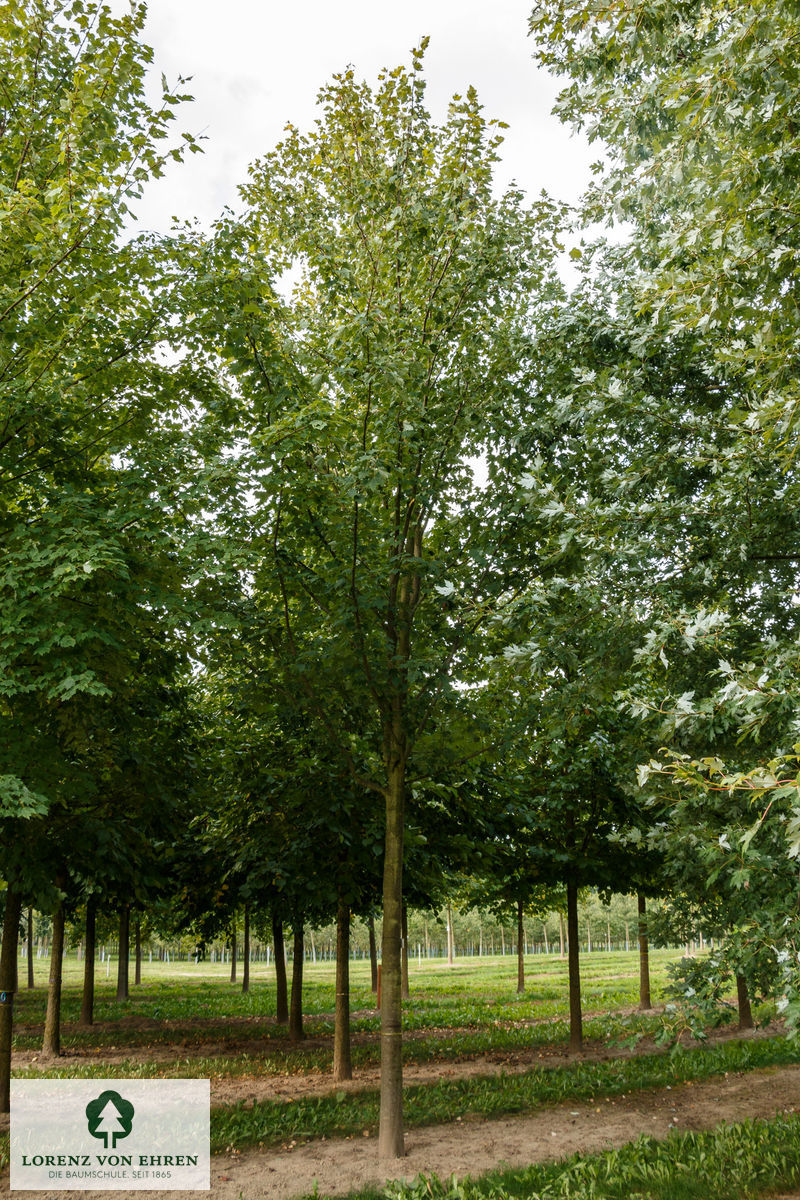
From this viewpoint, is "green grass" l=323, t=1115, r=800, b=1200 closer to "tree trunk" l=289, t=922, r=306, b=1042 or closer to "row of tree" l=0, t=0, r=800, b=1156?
"row of tree" l=0, t=0, r=800, b=1156

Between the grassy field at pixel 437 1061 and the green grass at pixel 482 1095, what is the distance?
0.02m

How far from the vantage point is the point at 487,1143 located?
7.31 m

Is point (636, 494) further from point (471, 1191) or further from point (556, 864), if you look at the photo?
point (556, 864)

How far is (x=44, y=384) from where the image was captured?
20.6ft

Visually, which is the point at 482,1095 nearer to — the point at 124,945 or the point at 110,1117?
the point at 110,1117

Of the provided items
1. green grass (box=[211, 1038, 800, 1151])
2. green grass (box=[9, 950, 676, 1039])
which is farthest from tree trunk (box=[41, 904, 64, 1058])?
green grass (box=[211, 1038, 800, 1151])

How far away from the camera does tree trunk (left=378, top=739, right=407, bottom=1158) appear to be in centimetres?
699

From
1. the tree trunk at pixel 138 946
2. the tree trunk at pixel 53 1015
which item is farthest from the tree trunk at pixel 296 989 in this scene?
the tree trunk at pixel 138 946

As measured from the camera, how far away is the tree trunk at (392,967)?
6.99 metres

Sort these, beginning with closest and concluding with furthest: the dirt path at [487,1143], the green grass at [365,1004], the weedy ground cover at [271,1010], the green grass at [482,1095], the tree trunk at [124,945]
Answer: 1. the dirt path at [487,1143]
2. the green grass at [482,1095]
3. the weedy ground cover at [271,1010]
4. the tree trunk at [124,945]
5. the green grass at [365,1004]

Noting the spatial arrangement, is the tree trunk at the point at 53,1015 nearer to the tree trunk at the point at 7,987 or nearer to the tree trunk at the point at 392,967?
the tree trunk at the point at 7,987

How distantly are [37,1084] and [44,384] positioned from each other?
8.43 meters

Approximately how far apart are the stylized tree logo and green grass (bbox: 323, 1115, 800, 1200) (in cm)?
236

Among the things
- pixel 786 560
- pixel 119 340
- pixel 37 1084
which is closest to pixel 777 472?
pixel 786 560
